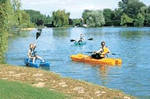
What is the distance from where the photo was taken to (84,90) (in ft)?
23.4

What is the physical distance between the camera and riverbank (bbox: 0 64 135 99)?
6773mm

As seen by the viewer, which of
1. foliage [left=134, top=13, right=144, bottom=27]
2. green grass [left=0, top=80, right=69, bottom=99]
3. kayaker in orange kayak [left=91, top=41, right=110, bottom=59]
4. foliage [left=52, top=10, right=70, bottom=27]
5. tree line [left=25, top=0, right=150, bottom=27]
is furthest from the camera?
foliage [left=134, top=13, right=144, bottom=27]

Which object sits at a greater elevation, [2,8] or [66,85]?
[2,8]

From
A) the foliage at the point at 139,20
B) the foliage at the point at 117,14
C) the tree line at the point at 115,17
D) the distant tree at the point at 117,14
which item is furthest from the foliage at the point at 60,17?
the foliage at the point at 117,14

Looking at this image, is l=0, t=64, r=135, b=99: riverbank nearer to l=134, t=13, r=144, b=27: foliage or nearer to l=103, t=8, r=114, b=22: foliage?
l=134, t=13, r=144, b=27: foliage

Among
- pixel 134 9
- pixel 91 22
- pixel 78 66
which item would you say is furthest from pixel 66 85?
pixel 134 9

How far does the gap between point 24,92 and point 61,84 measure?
1.46 meters

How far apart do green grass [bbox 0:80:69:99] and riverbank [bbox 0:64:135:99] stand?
0.40 meters

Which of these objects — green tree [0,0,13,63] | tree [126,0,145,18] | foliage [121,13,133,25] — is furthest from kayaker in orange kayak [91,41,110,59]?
tree [126,0,145,18]

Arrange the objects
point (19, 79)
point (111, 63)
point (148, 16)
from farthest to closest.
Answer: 1. point (148, 16)
2. point (111, 63)
3. point (19, 79)

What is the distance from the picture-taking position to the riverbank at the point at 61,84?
267 inches

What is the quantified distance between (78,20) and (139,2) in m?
28.1

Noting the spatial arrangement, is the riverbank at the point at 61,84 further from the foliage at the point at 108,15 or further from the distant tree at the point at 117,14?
the foliage at the point at 108,15

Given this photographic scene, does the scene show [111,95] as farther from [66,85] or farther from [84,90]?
[66,85]
